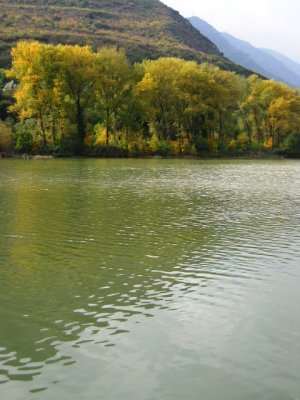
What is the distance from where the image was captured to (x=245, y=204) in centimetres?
3116

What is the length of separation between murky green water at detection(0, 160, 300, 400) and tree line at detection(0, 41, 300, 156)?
5783cm

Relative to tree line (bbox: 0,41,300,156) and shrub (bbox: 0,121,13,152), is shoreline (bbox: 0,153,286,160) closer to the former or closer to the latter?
tree line (bbox: 0,41,300,156)

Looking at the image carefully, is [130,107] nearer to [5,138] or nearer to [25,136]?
[25,136]

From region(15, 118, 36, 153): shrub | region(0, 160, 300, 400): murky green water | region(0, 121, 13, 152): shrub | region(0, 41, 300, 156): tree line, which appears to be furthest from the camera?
region(0, 41, 300, 156): tree line

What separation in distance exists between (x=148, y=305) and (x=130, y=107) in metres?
79.6

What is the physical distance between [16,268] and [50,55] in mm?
69958

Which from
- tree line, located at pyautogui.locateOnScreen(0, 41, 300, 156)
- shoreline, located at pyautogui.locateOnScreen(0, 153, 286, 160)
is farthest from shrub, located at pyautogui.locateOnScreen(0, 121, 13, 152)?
shoreline, located at pyautogui.locateOnScreen(0, 153, 286, 160)

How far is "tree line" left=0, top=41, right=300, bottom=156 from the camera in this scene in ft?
265

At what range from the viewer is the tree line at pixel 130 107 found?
8081 cm

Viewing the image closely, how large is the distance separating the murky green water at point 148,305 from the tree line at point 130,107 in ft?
190

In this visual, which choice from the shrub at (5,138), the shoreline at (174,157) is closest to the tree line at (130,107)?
the shrub at (5,138)

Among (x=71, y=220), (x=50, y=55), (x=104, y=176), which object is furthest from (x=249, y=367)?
(x=50, y=55)

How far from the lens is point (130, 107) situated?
89.4 m

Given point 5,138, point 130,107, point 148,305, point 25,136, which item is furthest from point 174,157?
point 148,305
